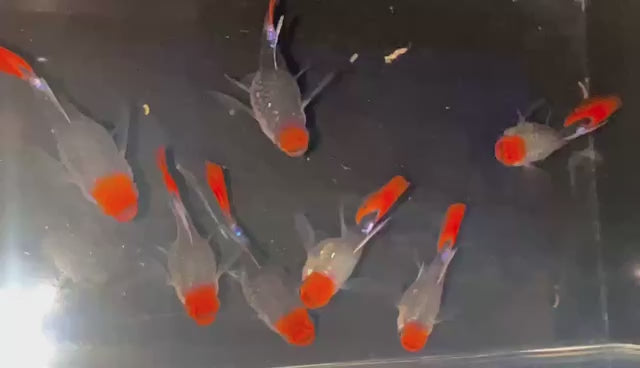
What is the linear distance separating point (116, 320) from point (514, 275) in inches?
27.0

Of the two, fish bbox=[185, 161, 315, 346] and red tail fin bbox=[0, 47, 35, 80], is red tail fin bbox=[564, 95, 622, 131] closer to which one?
fish bbox=[185, 161, 315, 346]

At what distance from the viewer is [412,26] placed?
1.28m

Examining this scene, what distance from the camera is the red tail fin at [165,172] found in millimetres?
1191

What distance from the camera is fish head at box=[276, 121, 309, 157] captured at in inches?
45.2

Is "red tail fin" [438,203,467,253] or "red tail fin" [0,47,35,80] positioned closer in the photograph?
"red tail fin" [0,47,35,80]

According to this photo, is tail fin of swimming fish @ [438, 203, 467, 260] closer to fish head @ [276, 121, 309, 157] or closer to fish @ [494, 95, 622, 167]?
fish @ [494, 95, 622, 167]

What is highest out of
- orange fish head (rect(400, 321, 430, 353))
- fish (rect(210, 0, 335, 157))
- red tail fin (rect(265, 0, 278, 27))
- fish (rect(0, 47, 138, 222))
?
red tail fin (rect(265, 0, 278, 27))

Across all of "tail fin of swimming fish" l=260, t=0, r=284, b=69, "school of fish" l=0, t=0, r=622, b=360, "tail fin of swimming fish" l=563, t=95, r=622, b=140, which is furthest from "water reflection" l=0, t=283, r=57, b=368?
"tail fin of swimming fish" l=563, t=95, r=622, b=140

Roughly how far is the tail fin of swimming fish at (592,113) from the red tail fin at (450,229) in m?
0.24

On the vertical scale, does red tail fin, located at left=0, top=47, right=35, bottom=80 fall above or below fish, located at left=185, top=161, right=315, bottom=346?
above

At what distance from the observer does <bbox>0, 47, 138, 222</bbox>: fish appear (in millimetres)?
1102

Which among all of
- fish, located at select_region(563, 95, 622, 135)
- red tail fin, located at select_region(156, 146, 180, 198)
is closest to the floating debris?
fish, located at select_region(563, 95, 622, 135)

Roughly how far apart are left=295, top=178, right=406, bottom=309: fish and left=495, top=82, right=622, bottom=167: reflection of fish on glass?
20 centimetres

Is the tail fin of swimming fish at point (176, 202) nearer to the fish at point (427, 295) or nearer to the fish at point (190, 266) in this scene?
the fish at point (190, 266)
